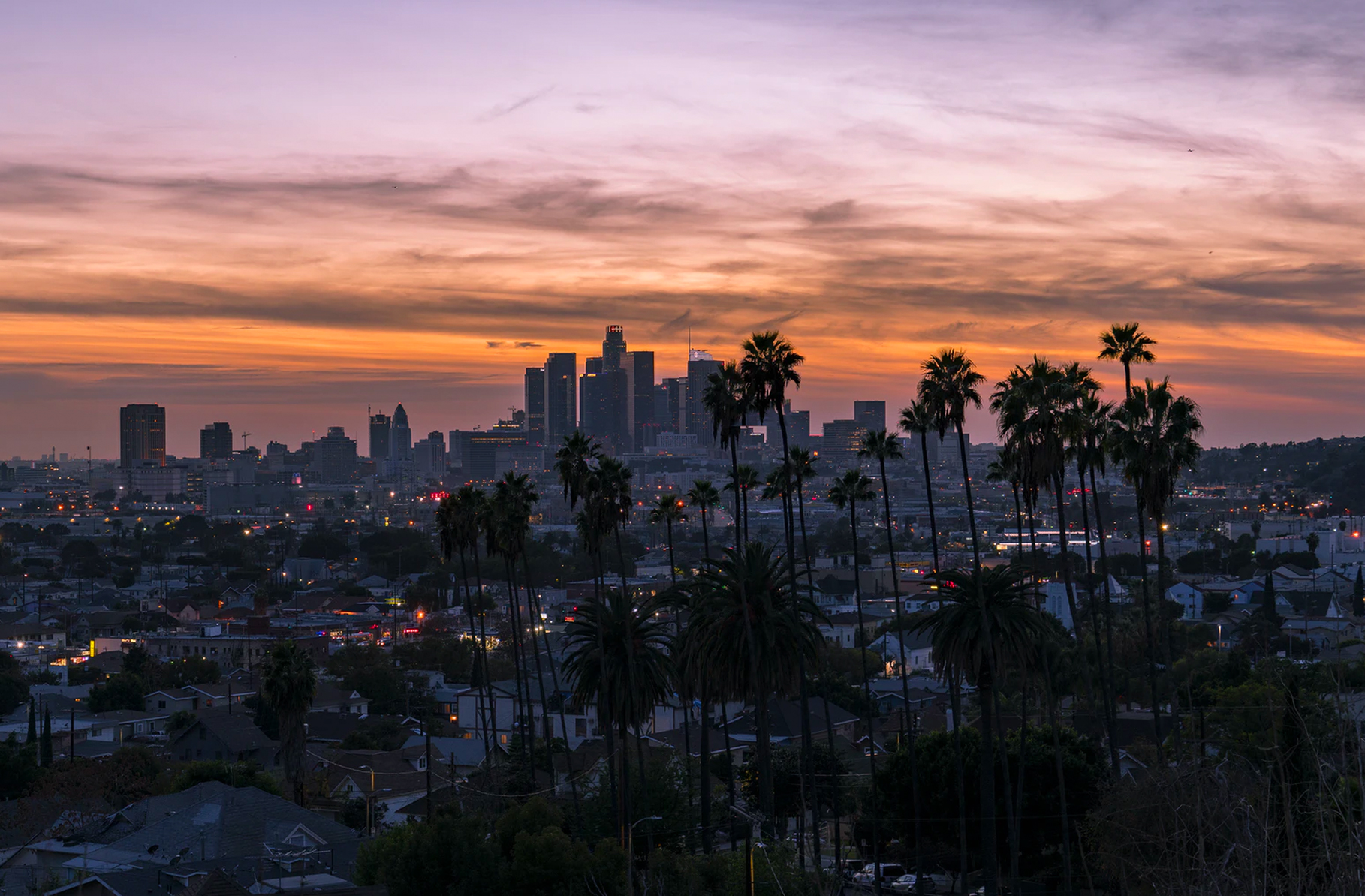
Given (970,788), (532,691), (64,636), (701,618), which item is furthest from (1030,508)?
(64,636)

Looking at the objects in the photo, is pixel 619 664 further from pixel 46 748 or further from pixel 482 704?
pixel 46 748

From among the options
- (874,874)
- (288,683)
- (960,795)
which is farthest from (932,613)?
(288,683)

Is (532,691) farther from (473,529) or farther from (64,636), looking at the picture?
(64,636)

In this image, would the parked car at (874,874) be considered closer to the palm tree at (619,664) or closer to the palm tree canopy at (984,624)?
the palm tree at (619,664)

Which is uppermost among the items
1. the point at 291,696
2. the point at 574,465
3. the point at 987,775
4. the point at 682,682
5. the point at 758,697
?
the point at 574,465

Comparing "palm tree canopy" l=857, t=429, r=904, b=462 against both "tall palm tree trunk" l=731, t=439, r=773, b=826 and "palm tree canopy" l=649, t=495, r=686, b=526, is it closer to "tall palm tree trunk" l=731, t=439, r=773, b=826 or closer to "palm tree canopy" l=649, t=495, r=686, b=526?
"palm tree canopy" l=649, t=495, r=686, b=526

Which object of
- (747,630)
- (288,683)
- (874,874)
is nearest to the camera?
(747,630)

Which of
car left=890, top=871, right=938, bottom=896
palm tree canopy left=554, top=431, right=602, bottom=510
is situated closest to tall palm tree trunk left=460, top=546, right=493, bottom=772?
palm tree canopy left=554, top=431, right=602, bottom=510
